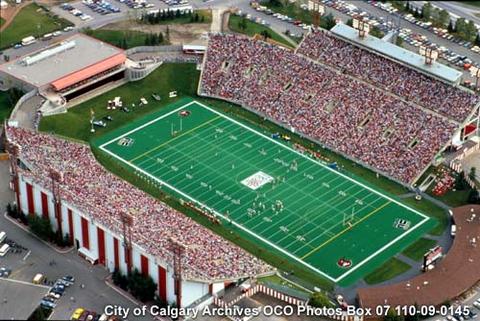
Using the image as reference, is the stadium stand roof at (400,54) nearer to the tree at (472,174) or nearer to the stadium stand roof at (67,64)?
the tree at (472,174)

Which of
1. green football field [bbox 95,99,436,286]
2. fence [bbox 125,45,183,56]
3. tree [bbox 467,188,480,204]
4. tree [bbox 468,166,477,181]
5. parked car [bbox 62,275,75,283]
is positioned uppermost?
fence [bbox 125,45,183,56]

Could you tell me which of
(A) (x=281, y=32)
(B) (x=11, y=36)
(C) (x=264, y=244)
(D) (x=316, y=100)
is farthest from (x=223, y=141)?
(B) (x=11, y=36)

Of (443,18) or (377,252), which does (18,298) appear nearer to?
(377,252)

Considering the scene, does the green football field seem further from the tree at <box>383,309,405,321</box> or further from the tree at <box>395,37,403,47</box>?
the tree at <box>395,37,403,47</box>

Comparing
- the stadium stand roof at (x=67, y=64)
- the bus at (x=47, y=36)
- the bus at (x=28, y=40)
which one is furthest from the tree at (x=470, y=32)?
the bus at (x=28, y=40)

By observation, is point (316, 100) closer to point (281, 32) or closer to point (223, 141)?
point (223, 141)

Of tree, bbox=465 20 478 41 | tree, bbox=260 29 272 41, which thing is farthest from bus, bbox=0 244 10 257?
tree, bbox=465 20 478 41
